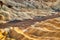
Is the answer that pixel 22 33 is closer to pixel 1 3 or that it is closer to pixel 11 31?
pixel 11 31

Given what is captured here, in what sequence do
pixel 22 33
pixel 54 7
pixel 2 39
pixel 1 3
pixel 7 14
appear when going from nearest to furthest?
pixel 2 39 → pixel 22 33 → pixel 7 14 → pixel 1 3 → pixel 54 7

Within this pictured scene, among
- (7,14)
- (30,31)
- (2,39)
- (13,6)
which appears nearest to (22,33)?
(30,31)

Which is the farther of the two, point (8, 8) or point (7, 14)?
point (8, 8)

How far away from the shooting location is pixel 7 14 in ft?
5.88

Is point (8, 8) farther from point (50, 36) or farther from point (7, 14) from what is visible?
point (50, 36)

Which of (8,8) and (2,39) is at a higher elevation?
(8,8)

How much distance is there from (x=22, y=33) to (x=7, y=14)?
25.6 inches

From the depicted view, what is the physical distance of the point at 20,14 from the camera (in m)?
1.91

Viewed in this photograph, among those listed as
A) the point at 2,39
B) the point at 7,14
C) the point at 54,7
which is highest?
the point at 54,7

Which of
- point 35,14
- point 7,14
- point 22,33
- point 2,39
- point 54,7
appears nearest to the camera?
point 2,39

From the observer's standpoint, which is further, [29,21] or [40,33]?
[29,21]

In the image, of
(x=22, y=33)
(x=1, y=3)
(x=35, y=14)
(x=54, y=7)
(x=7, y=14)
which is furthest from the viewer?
(x=54, y=7)

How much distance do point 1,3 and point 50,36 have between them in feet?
4.09

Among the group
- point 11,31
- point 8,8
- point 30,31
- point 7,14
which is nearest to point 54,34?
point 30,31
